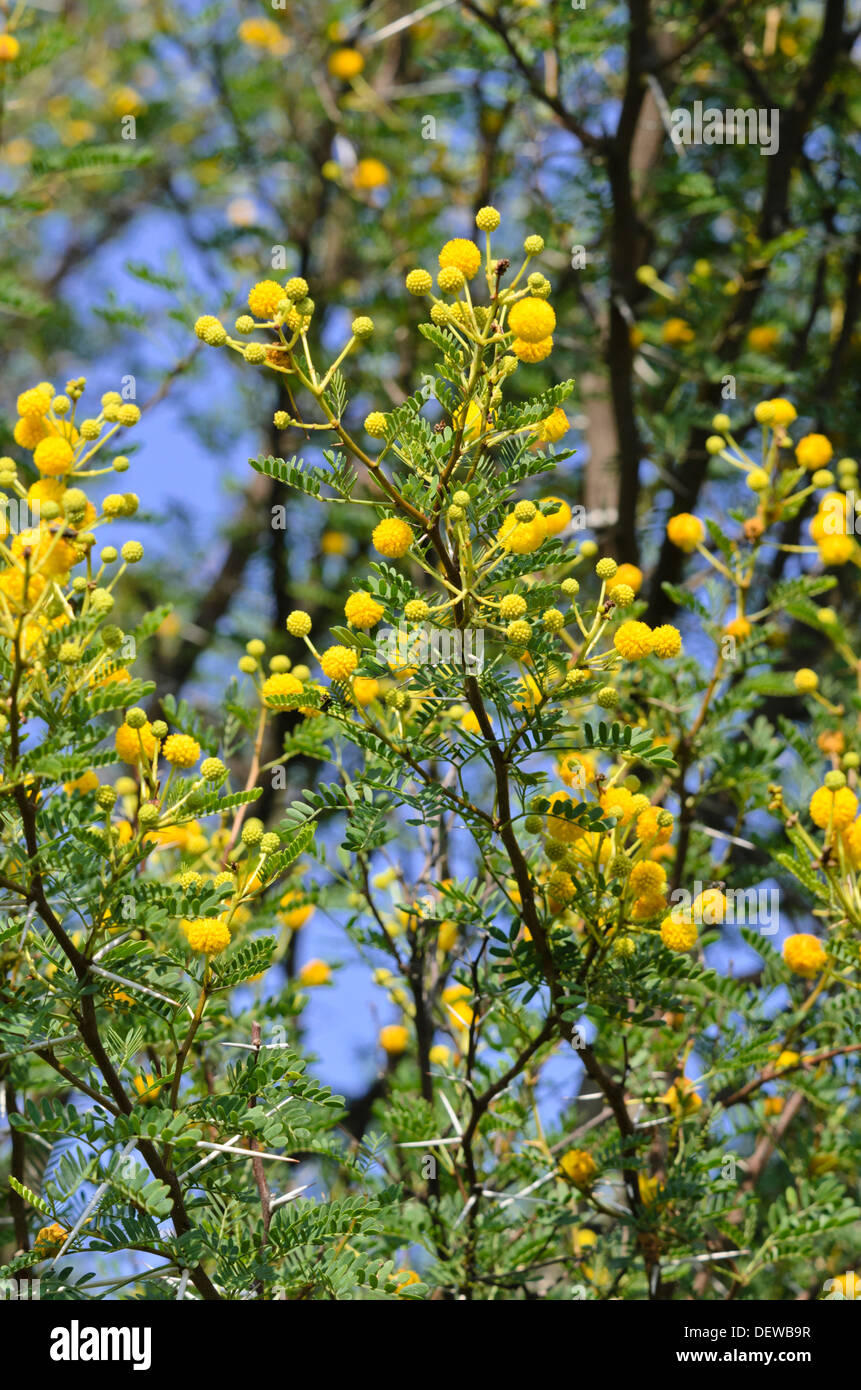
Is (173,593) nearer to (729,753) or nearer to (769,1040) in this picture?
(729,753)

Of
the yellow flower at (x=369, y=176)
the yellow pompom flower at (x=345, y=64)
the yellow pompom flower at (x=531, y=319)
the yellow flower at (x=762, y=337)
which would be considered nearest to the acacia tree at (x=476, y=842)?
the yellow pompom flower at (x=531, y=319)

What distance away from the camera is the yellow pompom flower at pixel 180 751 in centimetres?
217

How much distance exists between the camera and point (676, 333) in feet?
16.1

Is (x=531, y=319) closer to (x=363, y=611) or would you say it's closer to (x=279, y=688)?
(x=363, y=611)

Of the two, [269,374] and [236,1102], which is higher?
[269,374]

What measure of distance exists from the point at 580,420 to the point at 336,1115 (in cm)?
291

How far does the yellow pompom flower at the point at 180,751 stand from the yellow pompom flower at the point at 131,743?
0.03 m

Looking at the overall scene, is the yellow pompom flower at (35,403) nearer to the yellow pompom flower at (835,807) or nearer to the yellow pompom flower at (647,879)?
the yellow pompom flower at (647,879)

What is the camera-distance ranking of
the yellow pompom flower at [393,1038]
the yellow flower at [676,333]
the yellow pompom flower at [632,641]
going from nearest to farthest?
1. the yellow pompom flower at [632,641]
2. the yellow pompom flower at [393,1038]
3. the yellow flower at [676,333]

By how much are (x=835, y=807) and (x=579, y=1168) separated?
2.95ft

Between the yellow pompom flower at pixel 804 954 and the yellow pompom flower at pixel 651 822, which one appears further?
the yellow pompom flower at pixel 804 954
